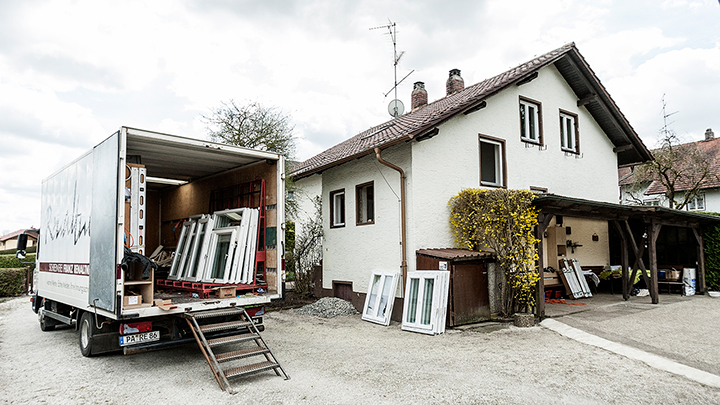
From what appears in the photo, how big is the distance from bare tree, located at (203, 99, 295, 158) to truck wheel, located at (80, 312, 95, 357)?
33.7 ft

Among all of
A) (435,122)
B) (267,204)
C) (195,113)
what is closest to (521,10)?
(435,122)

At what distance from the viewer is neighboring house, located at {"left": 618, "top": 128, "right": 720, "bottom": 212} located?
914 inches

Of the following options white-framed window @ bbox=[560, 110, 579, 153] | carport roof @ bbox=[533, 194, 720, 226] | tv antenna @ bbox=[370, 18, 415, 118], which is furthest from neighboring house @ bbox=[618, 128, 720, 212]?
tv antenna @ bbox=[370, 18, 415, 118]

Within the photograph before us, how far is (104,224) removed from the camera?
17.5 ft

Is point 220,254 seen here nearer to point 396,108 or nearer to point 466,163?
point 466,163

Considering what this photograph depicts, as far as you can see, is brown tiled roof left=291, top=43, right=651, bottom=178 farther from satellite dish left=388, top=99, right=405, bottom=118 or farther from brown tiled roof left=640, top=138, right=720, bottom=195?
brown tiled roof left=640, top=138, right=720, bottom=195

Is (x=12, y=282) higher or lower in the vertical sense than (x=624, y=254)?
lower

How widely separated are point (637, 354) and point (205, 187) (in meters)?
7.87

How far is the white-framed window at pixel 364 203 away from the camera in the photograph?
10.6 meters

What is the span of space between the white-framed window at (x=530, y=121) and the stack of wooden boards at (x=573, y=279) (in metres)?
3.62

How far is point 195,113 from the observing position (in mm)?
16078

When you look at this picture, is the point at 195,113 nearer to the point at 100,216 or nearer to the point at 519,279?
the point at 100,216

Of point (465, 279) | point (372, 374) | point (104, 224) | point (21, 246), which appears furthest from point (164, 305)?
point (21, 246)

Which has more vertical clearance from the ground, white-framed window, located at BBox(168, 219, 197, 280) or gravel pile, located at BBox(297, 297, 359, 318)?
white-framed window, located at BBox(168, 219, 197, 280)
